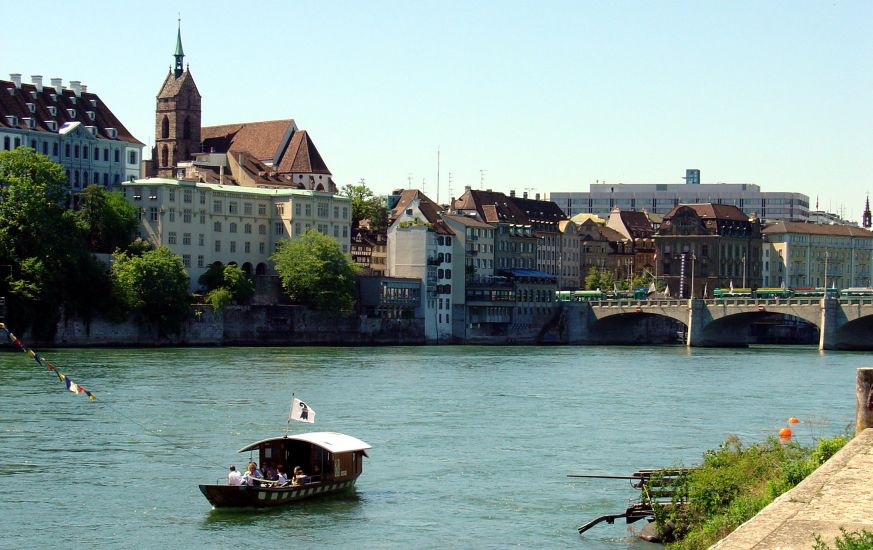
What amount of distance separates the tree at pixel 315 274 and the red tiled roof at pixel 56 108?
19472 millimetres

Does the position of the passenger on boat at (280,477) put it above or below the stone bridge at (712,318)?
below

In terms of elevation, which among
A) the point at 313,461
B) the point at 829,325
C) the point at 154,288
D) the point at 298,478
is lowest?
the point at 298,478

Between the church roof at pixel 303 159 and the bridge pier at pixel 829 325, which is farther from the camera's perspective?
the church roof at pixel 303 159

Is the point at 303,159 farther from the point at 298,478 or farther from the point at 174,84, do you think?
the point at 298,478

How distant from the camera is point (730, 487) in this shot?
32.1 m

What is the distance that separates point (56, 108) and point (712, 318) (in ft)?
184

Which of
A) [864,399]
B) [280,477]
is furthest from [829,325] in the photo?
[864,399]

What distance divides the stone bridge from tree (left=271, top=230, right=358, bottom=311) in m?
26.6

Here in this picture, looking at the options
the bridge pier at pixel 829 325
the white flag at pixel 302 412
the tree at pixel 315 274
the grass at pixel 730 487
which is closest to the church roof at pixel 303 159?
the tree at pixel 315 274

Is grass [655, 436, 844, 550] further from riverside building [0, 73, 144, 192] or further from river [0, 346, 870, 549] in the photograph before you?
riverside building [0, 73, 144, 192]

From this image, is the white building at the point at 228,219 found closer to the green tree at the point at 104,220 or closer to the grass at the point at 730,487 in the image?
the green tree at the point at 104,220

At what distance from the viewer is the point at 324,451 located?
41.9 meters

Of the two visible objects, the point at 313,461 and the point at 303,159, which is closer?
the point at 313,461

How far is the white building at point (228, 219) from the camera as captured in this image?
12825 centimetres
